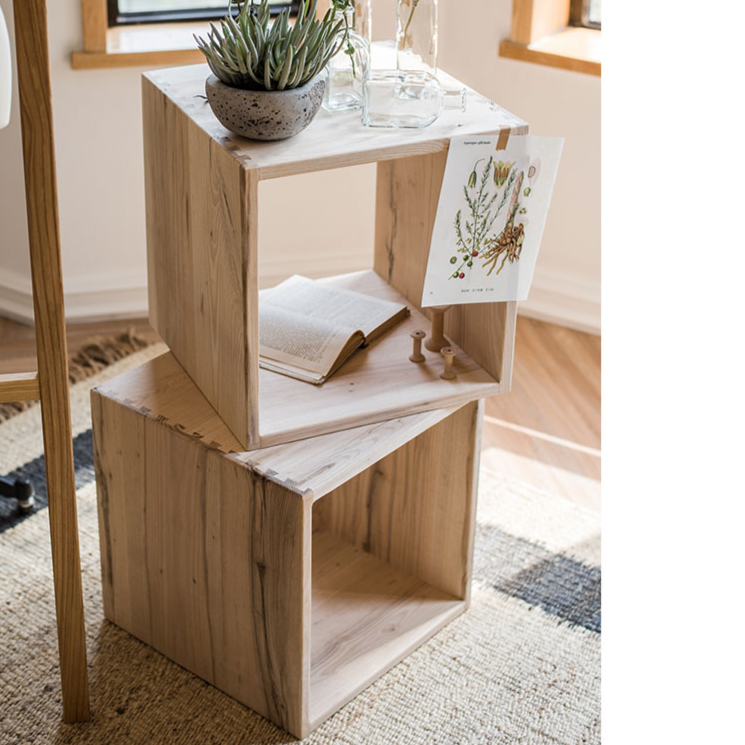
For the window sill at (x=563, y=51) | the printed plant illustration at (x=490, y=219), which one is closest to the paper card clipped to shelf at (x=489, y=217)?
the printed plant illustration at (x=490, y=219)

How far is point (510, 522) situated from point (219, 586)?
28.4 inches

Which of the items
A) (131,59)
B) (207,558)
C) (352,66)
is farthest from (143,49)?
(207,558)

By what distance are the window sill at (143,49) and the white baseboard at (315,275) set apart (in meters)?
0.56

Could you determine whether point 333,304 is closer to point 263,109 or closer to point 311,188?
point 263,109

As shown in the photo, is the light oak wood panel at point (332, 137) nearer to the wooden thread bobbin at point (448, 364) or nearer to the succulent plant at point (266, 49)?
the succulent plant at point (266, 49)

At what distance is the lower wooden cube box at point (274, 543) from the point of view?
4.56 feet

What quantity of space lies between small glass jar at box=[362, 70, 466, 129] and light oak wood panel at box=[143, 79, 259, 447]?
8.8 inches

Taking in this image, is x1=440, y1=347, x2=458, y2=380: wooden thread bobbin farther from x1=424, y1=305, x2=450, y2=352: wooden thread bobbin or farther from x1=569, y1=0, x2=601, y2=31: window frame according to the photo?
x1=569, y1=0, x2=601, y2=31: window frame

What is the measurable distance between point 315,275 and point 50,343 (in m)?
1.59

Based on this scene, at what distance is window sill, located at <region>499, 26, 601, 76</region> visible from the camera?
245cm

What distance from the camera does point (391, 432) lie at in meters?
1.45

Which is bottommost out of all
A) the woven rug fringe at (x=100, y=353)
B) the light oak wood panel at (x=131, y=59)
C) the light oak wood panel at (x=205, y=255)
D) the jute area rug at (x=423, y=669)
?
the jute area rug at (x=423, y=669)

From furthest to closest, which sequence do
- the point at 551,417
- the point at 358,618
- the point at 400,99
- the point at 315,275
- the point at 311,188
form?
the point at 315,275 → the point at 311,188 → the point at 551,417 → the point at 358,618 → the point at 400,99

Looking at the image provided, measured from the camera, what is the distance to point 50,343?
4.21ft
